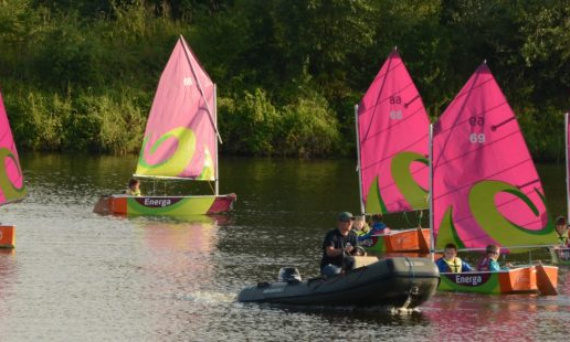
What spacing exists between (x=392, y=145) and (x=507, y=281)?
47.2 feet

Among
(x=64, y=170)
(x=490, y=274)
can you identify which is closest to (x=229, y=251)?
(x=490, y=274)

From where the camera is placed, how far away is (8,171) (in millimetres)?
46781

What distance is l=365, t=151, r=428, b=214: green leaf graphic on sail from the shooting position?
51219 millimetres

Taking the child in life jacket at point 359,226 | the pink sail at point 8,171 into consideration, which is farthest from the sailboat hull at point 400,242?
the pink sail at point 8,171

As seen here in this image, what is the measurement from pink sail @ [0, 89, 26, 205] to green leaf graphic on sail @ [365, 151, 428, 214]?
12700mm

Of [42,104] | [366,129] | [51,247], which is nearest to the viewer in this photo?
[51,247]

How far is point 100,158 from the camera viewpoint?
82500 millimetres

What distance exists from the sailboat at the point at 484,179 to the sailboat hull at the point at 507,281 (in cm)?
216

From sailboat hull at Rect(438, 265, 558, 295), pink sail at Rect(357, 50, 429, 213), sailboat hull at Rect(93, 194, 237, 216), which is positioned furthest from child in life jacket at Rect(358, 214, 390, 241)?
sailboat hull at Rect(438, 265, 558, 295)

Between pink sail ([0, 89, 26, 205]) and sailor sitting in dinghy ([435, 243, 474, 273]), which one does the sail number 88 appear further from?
pink sail ([0, 89, 26, 205])

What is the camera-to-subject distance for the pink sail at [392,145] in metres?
51.3

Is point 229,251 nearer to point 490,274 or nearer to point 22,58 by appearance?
point 490,274

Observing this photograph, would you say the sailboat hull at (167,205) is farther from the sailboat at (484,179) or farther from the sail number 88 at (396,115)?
the sailboat at (484,179)

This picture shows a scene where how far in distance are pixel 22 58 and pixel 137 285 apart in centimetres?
5659
